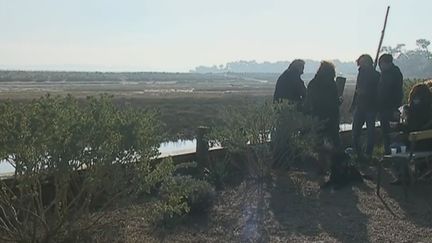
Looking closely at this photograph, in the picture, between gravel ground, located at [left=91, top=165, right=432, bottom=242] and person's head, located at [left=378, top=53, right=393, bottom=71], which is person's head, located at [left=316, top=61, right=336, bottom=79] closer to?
person's head, located at [left=378, top=53, right=393, bottom=71]

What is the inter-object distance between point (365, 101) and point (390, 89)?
529mm

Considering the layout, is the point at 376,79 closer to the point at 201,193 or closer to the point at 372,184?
the point at 372,184

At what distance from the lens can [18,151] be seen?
4363 millimetres

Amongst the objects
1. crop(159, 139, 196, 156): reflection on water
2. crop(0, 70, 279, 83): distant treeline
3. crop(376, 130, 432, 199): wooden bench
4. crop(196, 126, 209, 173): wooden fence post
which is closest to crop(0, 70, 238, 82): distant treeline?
crop(0, 70, 279, 83): distant treeline

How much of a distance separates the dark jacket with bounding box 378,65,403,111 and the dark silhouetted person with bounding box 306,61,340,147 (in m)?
0.70

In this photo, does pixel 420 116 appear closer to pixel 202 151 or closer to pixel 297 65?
pixel 297 65

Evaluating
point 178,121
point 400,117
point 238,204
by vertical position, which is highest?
point 400,117

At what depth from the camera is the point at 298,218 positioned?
21.5ft

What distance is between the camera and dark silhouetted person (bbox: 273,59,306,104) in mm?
9547

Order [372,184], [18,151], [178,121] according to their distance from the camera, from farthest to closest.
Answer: [178,121] < [372,184] < [18,151]

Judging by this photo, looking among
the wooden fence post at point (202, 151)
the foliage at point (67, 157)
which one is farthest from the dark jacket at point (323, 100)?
the foliage at point (67, 157)

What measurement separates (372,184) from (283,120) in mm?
1344

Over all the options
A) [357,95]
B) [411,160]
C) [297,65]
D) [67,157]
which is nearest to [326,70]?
[297,65]

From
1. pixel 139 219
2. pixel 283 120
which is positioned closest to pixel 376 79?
pixel 283 120
